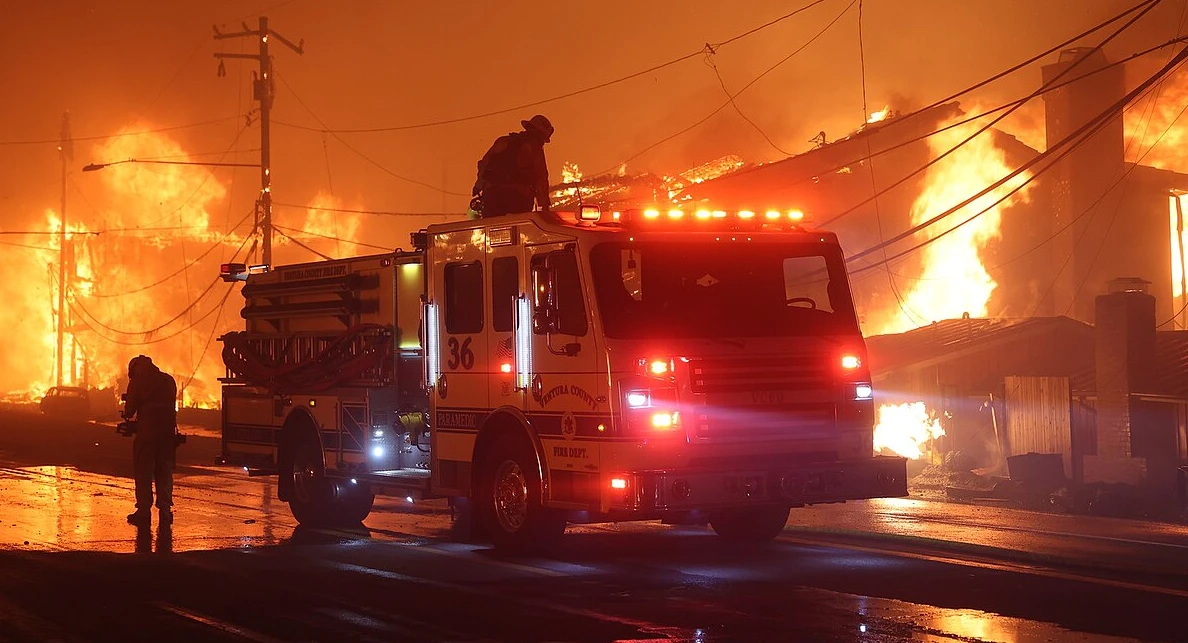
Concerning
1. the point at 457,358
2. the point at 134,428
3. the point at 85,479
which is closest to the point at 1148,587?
the point at 457,358

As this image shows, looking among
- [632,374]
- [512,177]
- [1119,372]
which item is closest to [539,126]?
[512,177]

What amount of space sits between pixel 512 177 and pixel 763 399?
11.6 feet

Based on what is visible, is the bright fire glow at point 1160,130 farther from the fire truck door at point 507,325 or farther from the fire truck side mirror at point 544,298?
the fire truck side mirror at point 544,298

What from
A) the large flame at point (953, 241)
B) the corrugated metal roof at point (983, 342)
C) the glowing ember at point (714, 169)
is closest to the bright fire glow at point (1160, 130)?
the large flame at point (953, 241)

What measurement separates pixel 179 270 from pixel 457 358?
7911 centimetres

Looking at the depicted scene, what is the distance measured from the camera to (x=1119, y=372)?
2167 cm

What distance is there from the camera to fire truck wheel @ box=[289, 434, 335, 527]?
49.4ft

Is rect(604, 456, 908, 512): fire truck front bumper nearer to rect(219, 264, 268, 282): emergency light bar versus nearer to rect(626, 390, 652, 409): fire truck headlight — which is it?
rect(626, 390, 652, 409): fire truck headlight

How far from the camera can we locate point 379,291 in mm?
14391

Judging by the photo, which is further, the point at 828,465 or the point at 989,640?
the point at 828,465

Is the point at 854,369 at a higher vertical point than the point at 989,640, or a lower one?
higher

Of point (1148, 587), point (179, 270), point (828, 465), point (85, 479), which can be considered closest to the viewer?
point (1148, 587)

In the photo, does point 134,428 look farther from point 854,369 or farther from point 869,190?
point 869,190

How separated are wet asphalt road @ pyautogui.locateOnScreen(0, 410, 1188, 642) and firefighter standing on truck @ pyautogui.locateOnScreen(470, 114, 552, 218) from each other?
10.5 feet
